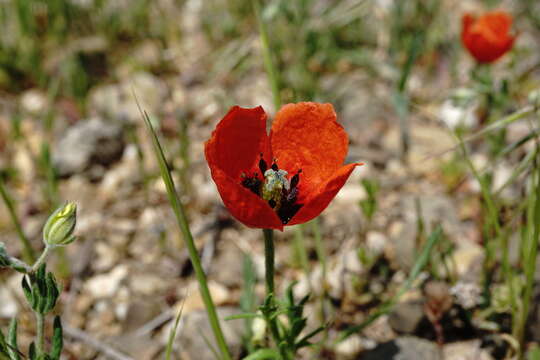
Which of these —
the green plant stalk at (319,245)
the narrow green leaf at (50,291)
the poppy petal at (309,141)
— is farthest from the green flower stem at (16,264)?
the green plant stalk at (319,245)

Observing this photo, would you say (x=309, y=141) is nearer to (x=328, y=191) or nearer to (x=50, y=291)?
(x=328, y=191)

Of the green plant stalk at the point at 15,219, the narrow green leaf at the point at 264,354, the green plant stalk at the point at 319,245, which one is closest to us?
the narrow green leaf at the point at 264,354

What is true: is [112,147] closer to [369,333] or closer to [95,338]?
[95,338]

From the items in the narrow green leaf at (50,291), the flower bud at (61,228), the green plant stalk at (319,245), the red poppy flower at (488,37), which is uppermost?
the red poppy flower at (488,37)

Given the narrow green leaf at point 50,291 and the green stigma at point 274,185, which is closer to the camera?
the narrow green leaf at point 50,291

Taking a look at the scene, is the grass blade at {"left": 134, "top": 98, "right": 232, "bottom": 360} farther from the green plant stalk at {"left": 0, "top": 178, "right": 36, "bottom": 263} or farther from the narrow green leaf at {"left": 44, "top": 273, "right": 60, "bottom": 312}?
the green plant stalk at {"left": 0, "top": 178, "right": 36, "bottom": 263}

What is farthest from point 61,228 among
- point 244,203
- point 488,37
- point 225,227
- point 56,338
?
point 488,37

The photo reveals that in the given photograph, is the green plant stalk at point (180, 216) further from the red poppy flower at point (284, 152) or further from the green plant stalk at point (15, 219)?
the green plant stalk at point (15, 219)
